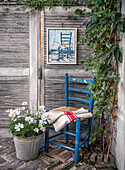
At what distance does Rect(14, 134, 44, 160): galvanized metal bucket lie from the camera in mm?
2082

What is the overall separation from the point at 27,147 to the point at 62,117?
592 millimetres

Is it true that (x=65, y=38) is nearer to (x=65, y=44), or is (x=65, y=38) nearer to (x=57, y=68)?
(x=65, y=44)

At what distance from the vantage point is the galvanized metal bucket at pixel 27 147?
2.08 meters

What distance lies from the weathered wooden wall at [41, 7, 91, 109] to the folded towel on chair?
1.65 feet

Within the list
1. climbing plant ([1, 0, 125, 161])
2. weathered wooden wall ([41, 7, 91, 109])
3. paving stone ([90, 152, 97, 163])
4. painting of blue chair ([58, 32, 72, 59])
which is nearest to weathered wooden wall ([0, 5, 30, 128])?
weathered wooden wall ([41, 7, 91, 109])

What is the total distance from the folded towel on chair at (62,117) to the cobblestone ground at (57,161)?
42cm

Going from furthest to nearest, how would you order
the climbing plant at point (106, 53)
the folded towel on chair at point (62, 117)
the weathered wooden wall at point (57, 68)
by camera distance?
1. the weathered wooden wall at point (57, 68)
2. the folded towel on chair at point (62, 117)
3. the climbing plant at point (106, 53)

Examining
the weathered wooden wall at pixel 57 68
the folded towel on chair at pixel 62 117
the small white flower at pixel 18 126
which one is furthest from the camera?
the weathered wooden wall at pixel 57 68

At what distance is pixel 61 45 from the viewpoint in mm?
2631

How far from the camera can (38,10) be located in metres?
2.61

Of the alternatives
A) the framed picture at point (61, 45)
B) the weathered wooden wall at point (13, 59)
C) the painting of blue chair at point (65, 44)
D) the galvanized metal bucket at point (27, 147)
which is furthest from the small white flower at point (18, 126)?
the painting of blue chair at point (65, 44)

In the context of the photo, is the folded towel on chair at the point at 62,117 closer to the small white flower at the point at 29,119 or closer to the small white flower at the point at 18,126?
the small white flower at the point at 29,119

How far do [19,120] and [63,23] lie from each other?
1.65m

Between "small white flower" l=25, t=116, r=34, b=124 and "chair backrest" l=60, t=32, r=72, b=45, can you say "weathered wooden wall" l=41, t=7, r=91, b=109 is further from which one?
"small white flower" l=25, t=116, r=34, b=124
